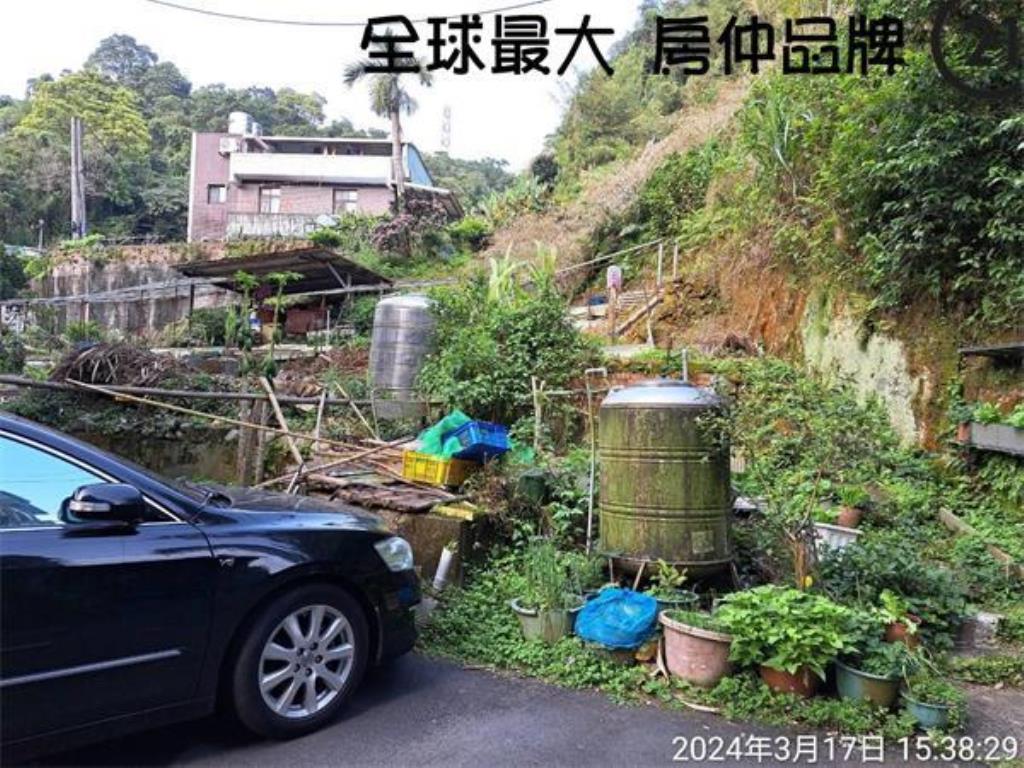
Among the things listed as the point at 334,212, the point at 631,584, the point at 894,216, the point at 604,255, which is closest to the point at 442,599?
the point at 631,584

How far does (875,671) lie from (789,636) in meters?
0.44

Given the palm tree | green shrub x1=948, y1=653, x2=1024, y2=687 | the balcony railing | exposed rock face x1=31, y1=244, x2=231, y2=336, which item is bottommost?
green shrub x1=948, y1=653, x2=1024, y2=687

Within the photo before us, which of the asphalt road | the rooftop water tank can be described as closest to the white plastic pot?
the asphalt road

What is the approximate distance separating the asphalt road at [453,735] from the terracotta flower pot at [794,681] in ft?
0.96

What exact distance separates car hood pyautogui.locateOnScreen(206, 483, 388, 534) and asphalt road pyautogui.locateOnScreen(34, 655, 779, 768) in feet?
3.00

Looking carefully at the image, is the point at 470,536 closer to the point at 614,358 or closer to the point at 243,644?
the point at 243,644

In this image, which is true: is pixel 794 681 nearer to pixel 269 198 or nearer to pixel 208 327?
pixel 208 327

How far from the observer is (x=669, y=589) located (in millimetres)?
4379

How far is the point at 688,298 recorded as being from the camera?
14055mm

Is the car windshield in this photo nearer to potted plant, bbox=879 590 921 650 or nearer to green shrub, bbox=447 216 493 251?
potted plant, bbox=879 590 921 650

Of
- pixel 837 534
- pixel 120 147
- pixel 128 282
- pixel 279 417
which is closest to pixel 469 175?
pixel 120 147

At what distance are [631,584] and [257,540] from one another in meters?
2.66

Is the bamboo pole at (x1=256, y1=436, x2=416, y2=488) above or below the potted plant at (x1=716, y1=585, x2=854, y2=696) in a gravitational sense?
above

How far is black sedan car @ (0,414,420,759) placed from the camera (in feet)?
8.57
